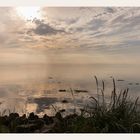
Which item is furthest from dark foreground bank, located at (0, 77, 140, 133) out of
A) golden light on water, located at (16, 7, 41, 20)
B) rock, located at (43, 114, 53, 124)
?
golden light on water, located at (16, 7, 41, 20)

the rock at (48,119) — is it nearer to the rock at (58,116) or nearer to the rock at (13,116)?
the rock at (58,116)

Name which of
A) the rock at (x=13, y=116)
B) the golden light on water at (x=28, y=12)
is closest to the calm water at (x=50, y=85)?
the rock at (x=13, y=116)

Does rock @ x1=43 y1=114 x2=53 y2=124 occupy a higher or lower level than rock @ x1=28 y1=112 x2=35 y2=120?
lower

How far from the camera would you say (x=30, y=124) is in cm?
201

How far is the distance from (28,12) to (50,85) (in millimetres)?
416

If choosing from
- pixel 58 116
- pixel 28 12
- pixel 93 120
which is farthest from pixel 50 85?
pixel 28 12

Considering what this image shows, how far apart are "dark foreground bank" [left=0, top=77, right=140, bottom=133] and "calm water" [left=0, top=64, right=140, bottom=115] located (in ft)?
0.12

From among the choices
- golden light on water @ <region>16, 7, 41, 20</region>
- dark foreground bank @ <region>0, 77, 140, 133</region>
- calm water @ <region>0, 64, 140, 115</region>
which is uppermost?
golden light on water @ <region>16, 7, 41, 20</region>

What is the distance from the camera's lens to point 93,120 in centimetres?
201

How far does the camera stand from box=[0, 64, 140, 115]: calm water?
2020 mm

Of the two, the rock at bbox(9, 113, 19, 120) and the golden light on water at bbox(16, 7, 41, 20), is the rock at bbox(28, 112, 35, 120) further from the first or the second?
the golden light on water at bbox(16, 7, 41, 20)

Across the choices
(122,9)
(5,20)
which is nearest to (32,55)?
(5,20)

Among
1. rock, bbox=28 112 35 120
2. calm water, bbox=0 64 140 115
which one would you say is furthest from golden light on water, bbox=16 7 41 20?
rock, bbox=28 112 35 120

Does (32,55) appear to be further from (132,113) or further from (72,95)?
(132,113)
